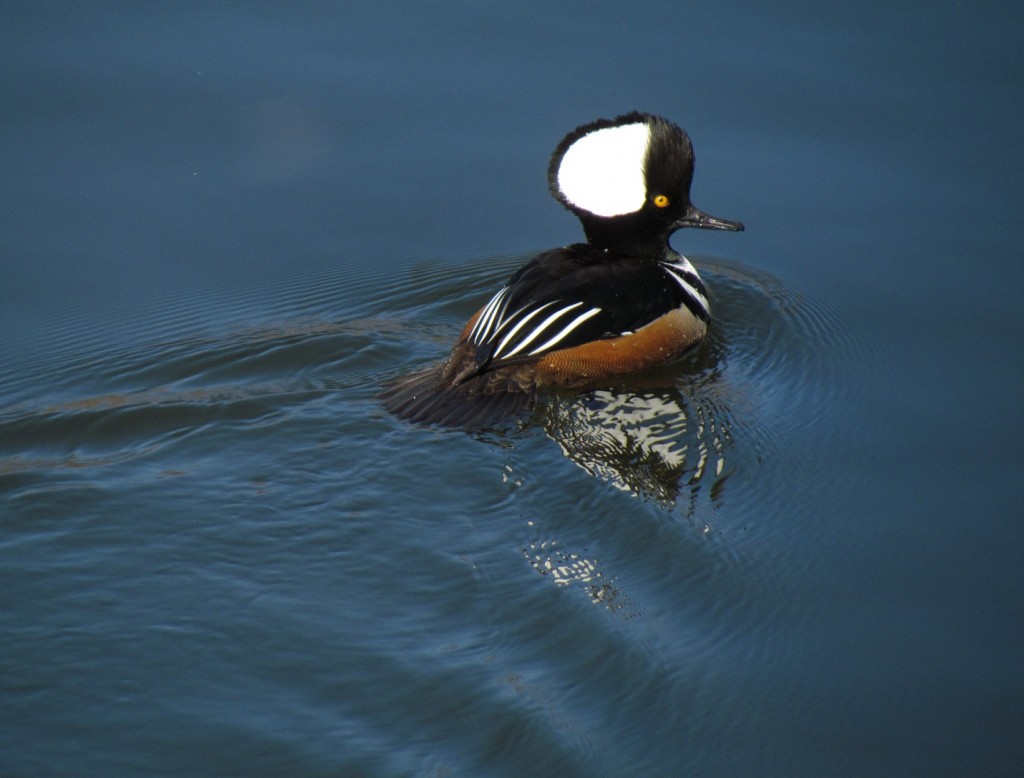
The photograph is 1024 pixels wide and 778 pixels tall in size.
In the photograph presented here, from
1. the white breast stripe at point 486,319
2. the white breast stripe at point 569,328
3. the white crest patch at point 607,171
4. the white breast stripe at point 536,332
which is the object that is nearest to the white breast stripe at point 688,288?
the white crest patch at point 607,171

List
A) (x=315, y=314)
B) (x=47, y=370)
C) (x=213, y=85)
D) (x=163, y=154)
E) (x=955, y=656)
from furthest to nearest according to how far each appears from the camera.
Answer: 1. (x=213, y=85)
2. (x=163, y=154)
3. (x=315, y=314)
4. (x=47, y=370)
5. (x=955, y=656)

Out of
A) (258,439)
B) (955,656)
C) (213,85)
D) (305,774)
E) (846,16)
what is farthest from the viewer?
(846,16)

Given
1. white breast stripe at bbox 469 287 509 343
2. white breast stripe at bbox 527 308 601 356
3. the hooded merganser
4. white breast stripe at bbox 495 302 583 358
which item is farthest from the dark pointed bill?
white breast stripe at bbox 469 287 509 343

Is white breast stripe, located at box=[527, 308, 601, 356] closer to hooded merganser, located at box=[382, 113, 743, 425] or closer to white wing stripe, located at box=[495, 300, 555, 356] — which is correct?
hooded merganser, located at box=[382, 113, 743, 425]

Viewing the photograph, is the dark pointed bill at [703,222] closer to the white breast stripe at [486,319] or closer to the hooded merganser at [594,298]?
the hooded merganser at [594,298]

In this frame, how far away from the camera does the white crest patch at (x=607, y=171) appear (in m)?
6.90

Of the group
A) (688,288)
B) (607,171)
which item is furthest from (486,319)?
(688,288)

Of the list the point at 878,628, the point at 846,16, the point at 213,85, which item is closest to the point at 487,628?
the point at 878,628

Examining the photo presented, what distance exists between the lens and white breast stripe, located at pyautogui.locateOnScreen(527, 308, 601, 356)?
250 inches

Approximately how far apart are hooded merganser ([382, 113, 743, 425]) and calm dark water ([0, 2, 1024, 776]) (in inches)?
8.6

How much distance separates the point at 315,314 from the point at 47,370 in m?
1.53

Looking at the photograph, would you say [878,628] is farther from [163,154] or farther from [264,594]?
[163,154]

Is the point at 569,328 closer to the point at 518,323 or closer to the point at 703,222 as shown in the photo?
the point at 518,323

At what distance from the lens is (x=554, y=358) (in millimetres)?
6434
